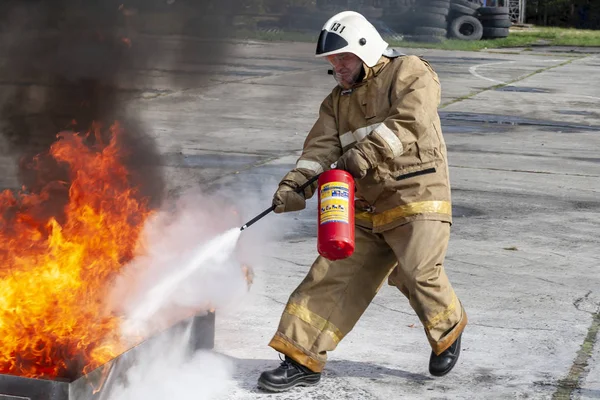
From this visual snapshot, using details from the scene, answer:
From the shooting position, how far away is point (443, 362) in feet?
14.5

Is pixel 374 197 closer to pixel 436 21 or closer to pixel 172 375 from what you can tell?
pixel 172 375

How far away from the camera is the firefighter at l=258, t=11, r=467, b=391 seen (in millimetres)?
4152

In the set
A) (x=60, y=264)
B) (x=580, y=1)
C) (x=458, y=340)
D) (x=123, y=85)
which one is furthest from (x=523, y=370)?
(x=580, y=1)

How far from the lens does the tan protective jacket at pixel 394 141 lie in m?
4.12

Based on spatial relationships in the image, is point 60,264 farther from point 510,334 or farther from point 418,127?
point 510,334

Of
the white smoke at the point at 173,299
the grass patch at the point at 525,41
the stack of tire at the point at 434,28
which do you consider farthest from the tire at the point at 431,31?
the white smoke at the point at 173,299

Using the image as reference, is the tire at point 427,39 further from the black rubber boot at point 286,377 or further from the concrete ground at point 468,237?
the black rubber boot at point 286,377

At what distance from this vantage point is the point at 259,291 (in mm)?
5645

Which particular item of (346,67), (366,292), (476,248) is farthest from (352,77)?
(476,248)

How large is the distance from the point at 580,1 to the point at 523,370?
44.9 metres

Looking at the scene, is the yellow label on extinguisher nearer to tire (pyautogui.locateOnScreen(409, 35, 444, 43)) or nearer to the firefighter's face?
the firefighter's face

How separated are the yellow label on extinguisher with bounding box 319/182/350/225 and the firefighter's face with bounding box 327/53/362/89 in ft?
1.65

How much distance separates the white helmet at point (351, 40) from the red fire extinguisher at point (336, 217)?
1.62 feet

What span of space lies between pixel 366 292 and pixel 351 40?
3.50ft
